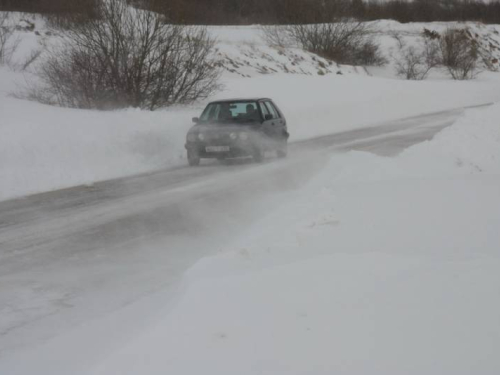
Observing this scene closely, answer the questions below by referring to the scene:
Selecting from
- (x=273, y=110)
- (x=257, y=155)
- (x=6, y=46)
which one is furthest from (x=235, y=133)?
(x=6, y=46)

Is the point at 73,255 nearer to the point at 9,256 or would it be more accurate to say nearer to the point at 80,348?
the point at 9,256

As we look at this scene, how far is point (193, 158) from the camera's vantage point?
14.9 meters

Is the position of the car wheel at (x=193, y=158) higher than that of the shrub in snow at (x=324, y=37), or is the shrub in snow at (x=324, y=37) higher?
the shrub in snow at (x=324, y=37)

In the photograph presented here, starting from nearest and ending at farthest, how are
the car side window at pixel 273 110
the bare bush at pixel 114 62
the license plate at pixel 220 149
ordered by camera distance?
the license plate at pixel 220 149, the car side window at pixel 273 110, the bare bush at pixel 114 62

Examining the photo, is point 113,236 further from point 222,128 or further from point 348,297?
point 222,128

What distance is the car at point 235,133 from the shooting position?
14680mm

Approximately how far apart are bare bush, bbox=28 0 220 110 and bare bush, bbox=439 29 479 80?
128ft

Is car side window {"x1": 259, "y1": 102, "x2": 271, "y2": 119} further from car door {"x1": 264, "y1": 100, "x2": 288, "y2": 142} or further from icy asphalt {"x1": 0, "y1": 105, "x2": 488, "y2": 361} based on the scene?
icy asphalt {"x1": 0, "y1": 105, "x2": 488, "y2": 361}

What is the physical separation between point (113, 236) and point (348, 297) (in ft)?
12.5

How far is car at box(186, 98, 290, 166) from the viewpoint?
48.2 feet

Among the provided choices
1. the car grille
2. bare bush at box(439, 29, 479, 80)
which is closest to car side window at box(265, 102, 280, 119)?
the car grille

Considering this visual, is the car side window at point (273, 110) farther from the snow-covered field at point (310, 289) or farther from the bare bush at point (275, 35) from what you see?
the bare bush at point (275, 35)

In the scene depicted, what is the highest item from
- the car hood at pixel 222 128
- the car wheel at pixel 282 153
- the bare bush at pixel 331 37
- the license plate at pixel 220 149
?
the bare bush at pixel 331 37

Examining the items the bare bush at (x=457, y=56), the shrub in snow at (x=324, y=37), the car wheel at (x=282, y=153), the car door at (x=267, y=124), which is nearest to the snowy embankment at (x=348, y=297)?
the car door at (x=267, y=124)
